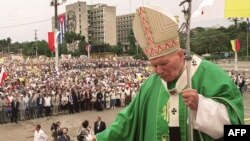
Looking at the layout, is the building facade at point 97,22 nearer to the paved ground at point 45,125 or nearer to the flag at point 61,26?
the flag at point 61,26

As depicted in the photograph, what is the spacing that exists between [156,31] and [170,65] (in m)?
0.21

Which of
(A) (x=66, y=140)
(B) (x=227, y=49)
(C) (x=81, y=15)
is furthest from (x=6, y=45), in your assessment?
(A) (x=66, y=140)

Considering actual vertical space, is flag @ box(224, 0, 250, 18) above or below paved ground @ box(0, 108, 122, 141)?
above

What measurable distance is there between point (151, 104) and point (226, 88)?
1.85 feet

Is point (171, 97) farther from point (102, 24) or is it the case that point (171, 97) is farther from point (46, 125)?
point (102, 24)

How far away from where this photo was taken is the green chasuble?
7.79 ft

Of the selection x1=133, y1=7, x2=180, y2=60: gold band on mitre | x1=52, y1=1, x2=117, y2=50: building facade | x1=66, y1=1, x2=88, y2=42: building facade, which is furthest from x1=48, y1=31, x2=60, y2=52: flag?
x1=52, y1=1, x2=117, y2=50: building facade

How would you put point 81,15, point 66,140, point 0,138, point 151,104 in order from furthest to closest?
point 81,15
point 0,138
point 66,140
point 151,104

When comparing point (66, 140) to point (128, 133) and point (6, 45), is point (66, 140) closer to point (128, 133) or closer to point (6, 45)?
point (128, 133)

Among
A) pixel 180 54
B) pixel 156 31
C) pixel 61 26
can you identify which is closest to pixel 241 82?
pixel 61 26

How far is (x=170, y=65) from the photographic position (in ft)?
8.29

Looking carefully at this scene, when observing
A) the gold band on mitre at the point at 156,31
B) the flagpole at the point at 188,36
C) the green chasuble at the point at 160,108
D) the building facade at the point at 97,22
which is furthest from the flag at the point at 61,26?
the building facade at the point at 97,22

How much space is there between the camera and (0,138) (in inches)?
618

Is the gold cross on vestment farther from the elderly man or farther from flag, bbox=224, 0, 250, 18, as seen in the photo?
flag, bbox=224, 0, 250, 18
